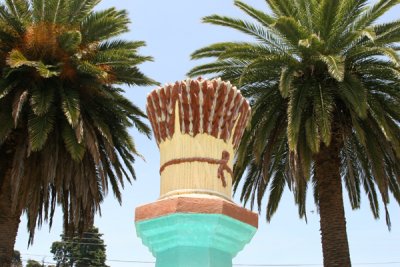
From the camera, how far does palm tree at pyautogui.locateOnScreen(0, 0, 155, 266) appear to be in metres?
14.9

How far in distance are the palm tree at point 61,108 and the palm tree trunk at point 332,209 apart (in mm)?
5661

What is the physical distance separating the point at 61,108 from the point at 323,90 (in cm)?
697

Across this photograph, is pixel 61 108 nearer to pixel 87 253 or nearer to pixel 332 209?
pixel 332 209

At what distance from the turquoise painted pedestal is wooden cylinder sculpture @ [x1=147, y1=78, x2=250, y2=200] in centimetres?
33

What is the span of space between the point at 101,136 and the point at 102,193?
68.2 inches

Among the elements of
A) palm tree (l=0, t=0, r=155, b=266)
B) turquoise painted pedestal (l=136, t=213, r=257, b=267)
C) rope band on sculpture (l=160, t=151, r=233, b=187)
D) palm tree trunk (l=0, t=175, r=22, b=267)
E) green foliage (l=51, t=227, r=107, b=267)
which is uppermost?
green foliage (l=51, t=227, r=107, b=267)

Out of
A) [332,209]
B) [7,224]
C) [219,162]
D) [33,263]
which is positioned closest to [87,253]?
[33,263]

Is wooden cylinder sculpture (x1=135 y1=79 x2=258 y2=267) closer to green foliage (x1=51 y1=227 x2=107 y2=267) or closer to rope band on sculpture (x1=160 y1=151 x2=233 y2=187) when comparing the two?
rope band on sculpture (x1=160 y1=151 x2=233 y2=187)

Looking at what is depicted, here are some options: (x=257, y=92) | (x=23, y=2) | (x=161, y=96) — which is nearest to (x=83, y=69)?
(x=23, y=2)

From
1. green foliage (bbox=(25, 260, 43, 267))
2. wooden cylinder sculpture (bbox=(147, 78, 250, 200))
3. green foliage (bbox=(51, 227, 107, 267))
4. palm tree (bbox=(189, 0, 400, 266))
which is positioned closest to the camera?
wooden cylinder sculpture (bbox=(147, 78, 250, 200))

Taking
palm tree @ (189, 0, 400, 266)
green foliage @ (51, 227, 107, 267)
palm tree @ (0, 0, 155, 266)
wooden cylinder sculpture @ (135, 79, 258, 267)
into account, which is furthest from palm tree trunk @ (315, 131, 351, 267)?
green foliage @ (51, 227, 107, 267)

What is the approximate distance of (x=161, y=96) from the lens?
17.5ft

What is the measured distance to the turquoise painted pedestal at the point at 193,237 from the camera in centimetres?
481

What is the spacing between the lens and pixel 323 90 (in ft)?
48.1
